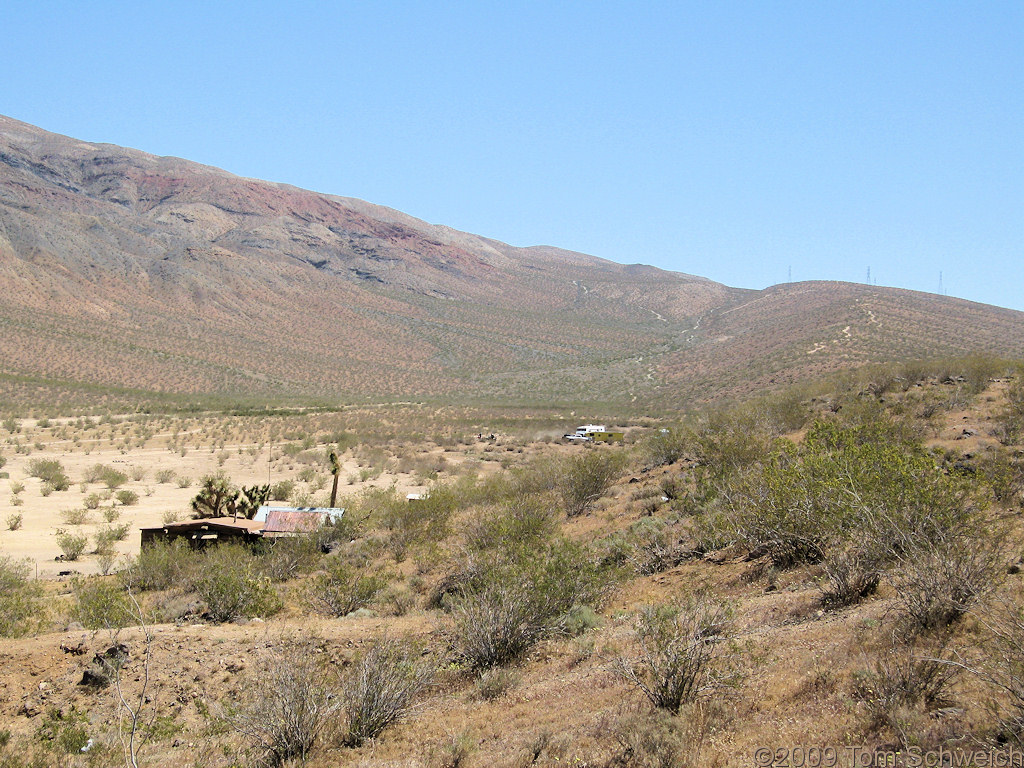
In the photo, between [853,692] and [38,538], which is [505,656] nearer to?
[853,692]

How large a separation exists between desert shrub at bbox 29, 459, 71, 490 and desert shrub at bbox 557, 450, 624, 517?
20742mm

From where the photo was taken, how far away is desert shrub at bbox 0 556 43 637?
40.3ft

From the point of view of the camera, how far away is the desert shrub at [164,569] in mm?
15625

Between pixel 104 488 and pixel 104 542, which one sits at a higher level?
pixel 104 542

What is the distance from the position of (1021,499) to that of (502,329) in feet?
317

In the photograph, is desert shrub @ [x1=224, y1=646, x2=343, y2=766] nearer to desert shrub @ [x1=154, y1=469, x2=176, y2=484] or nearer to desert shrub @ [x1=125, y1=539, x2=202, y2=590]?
desert shrub @ [x1=125, y1=539, x2=202, y2=590]

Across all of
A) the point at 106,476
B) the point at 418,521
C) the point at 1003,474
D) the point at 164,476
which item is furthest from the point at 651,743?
the point at 164,476

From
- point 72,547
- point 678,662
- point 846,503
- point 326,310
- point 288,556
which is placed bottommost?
point 72,547

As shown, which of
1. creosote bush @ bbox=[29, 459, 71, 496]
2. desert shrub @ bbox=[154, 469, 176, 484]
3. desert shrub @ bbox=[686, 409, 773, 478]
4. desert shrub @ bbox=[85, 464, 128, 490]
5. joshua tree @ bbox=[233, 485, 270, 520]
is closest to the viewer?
desert shrub @ bbox=[686, 409, 773, 478]

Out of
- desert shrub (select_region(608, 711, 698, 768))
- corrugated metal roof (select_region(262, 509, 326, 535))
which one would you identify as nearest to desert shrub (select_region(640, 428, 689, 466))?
corrugated metal roof (select_region(262, 509, 326, 535))

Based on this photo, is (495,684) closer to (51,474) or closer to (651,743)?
(651,743)

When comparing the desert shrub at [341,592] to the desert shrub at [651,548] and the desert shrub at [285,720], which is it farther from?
the desert shrub at [285,720]

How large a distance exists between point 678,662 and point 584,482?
51.1 ft

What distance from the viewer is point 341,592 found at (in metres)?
13.9
